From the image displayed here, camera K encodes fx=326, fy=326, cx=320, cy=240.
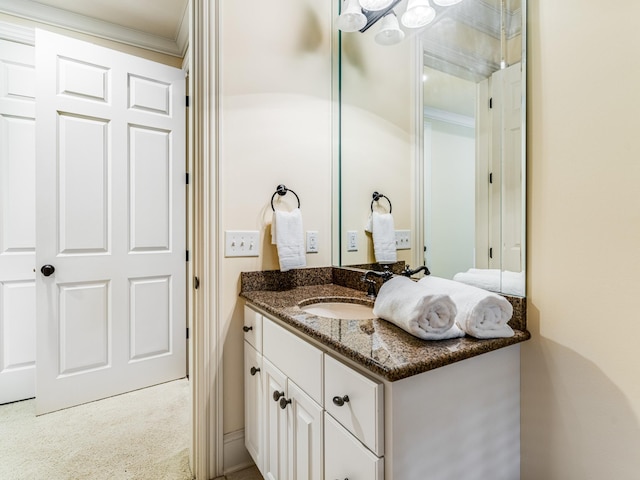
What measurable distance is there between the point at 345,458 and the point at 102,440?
62.7 inches

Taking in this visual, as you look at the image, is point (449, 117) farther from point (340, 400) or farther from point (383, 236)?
point (340, 400)

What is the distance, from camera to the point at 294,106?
1.68m

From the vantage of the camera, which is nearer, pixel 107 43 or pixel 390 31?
pixel 390 31

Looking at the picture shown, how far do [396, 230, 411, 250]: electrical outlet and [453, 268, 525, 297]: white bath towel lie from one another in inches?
12.1

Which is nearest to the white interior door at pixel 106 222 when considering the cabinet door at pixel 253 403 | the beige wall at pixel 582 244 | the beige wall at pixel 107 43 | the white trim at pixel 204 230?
the beige wall at pixel 107 43

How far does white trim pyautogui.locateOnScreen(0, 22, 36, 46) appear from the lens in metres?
2.06

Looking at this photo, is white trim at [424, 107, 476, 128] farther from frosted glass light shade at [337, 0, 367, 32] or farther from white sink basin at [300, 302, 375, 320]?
white sink basin at [300, 302, 375, 320]

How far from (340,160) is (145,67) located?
1569mm

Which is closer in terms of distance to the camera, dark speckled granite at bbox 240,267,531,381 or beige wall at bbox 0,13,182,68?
dark speckled granite at bbox 240,267,531,381

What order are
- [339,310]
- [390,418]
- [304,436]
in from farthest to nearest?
[339,310]
[304,436]
[390,418]

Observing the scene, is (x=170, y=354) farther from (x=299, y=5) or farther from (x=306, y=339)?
(x=299, y=5)

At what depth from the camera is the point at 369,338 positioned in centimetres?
89

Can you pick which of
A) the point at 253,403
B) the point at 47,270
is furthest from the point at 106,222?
the point at 253,403

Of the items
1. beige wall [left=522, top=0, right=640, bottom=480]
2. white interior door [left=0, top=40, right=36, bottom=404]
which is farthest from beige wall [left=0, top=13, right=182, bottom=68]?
beige wall [left=522, top=0, right=640, bottom=480]
